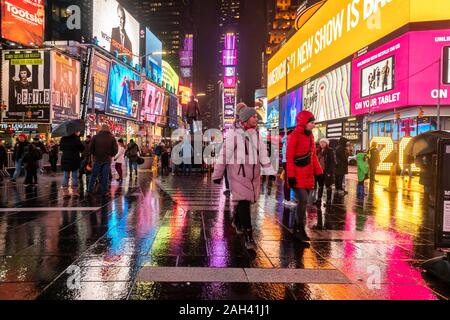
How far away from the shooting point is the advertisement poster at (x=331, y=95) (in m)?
38.1

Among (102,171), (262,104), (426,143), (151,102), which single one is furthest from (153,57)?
(426,143)

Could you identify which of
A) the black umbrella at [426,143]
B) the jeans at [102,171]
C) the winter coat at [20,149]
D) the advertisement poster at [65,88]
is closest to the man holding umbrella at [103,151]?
the jeans at [102,171]

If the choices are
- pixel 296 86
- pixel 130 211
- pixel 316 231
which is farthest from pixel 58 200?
pixel 296 86

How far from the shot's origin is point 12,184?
1523 cm

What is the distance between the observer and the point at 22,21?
103ft

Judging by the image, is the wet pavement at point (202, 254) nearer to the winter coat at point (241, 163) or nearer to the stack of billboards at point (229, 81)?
the winter coat at point (241, 163)

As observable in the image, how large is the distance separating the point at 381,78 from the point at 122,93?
28.7m

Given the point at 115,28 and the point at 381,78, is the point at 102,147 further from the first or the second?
the point at 115,28

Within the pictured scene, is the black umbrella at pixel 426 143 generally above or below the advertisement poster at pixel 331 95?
below

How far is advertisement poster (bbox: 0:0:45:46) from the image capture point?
29.9 meters

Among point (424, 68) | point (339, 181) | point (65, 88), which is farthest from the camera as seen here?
point (65, 88)

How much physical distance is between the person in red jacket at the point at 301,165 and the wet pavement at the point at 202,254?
43 centimetres
